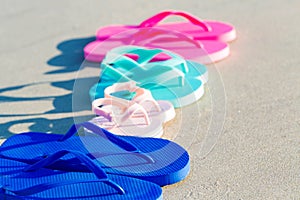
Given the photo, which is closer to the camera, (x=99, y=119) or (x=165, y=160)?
(x=165, y=160)

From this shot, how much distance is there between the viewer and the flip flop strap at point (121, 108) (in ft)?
7.11

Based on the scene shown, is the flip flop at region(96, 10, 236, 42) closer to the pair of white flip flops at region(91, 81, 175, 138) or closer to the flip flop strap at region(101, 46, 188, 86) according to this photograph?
the flip flop strap at region(101, 46, 188, 86)

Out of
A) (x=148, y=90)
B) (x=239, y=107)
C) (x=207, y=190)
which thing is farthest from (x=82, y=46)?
(x=207, y=190)

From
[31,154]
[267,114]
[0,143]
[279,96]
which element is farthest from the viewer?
[279,96]

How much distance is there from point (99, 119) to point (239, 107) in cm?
54

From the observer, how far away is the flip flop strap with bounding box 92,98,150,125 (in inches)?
85.3

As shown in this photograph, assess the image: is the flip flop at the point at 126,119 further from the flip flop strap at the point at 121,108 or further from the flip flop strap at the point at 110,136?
the flip flop strap at the point at 110,136

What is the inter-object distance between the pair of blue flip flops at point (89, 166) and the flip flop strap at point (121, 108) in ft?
0.37

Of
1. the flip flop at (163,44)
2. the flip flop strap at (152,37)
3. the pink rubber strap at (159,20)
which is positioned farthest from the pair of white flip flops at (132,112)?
the pink rubber strap at (159,20)

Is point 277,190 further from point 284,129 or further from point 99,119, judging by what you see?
point 99,119

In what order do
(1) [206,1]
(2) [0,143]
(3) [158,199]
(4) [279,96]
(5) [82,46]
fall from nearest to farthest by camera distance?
1. (3) [158,199]
2. (2) [0,143]
3. (4) [279,96]
4. (5) [82,46]
5. (1) [206,1]

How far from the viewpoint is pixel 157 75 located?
8.32ft

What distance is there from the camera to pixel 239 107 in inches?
94.3

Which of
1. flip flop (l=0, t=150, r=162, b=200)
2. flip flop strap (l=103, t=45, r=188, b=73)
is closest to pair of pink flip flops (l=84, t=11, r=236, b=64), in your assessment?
flip flop strap (l=103, t=45, r=188, b=73)
